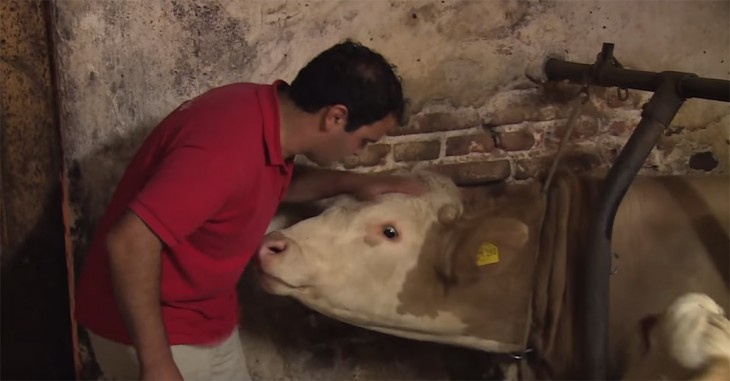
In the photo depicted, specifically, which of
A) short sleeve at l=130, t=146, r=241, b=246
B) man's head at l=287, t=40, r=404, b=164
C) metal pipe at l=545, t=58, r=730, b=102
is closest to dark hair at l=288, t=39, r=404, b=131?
man's head at l=287, t=40, r=404, b=164

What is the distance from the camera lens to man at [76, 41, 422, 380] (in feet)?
5.20

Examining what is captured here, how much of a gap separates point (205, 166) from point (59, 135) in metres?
0.82

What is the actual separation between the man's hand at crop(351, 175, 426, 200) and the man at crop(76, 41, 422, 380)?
272 millimetres

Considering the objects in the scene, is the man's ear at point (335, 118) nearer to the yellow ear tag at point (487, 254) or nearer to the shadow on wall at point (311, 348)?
the yellow ear tag at point (487, 254)

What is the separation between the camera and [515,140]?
252 centimetres

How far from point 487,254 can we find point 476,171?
447mm

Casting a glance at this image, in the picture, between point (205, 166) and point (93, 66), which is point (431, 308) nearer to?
point (205, 166)

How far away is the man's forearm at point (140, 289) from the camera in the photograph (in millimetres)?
1566

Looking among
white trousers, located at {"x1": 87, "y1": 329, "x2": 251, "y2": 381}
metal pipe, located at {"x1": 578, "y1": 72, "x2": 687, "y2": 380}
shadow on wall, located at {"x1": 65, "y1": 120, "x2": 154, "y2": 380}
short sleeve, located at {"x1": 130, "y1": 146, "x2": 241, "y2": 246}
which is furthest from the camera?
shadow on wall, located at {"x1": 65, "y1": 120, "x2": 154, "y2": 380}

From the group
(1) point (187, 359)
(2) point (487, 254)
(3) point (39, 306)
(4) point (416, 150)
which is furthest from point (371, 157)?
(3) point (39, 306)

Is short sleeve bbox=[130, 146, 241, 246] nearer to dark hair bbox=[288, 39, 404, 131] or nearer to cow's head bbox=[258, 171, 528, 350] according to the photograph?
dark hair bbox=[288, 39, 404, 131]

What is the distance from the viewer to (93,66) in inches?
86.0

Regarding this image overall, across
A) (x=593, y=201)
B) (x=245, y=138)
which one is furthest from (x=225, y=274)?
(x=593, y=201)

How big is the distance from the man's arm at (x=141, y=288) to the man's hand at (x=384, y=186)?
648mm
